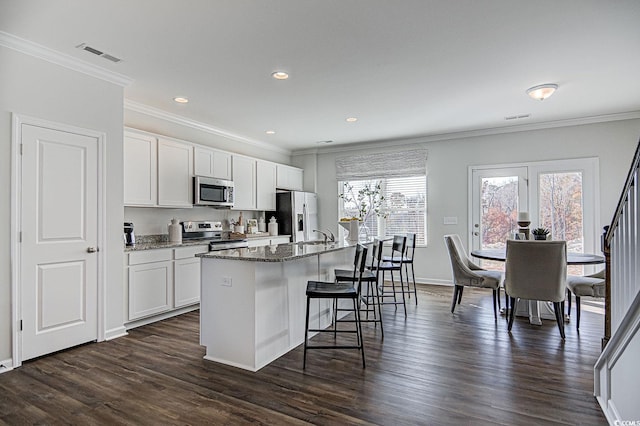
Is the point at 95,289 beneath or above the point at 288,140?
beneath

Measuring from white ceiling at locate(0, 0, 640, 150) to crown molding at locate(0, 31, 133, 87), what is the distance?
0.07 meters

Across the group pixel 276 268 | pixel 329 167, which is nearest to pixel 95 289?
pixel 276 268

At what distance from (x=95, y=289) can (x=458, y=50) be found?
156 inches

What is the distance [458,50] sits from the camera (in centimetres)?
308

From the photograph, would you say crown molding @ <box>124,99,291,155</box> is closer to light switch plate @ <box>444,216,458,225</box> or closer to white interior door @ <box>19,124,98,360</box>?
white interior door @ <box>19,124,98,360</box>

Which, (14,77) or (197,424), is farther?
(14,77)

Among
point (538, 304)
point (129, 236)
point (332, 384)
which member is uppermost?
point (129, 236)

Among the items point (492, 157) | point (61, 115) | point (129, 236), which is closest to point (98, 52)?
point (61, 115)

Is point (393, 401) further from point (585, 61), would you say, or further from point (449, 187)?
point (449, 187)

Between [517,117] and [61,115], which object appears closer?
[61,115]

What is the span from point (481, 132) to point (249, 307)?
4.92 meters

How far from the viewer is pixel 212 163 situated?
5273 millimetres

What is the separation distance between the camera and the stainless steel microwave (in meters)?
4.92

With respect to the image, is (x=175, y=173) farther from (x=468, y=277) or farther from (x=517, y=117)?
(x=517, y=117)
